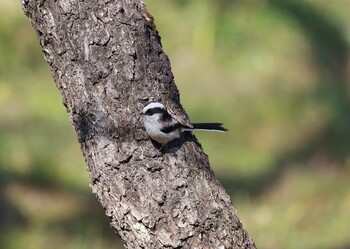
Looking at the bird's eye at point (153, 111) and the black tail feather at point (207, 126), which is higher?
the black tail feather at point (207, 126)

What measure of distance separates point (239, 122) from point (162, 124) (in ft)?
14.0

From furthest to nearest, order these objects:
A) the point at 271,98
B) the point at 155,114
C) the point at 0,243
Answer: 1. the point at 271,98
2. the point at 0,243
3. the point at 155,114

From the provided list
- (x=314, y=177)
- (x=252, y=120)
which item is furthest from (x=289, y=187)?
(x=252, y=120)

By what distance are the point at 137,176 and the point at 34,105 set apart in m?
4.61

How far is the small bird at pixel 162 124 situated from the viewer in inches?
119

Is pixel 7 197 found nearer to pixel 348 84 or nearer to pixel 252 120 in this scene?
pixel 252 120

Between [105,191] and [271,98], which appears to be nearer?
[105,191]

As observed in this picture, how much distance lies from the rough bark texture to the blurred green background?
317 centimetres

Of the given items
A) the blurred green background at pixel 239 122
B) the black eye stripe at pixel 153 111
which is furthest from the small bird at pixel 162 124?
the blurred green background at pixel 239 122

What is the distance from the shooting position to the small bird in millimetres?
3021

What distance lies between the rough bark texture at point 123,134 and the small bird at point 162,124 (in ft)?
0.13

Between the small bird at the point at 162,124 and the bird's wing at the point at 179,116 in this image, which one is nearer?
the small bird at the point at 162,124

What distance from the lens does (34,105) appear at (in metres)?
7.56

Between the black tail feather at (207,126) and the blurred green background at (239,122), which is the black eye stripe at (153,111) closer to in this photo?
the black tail feather at (207,126)
